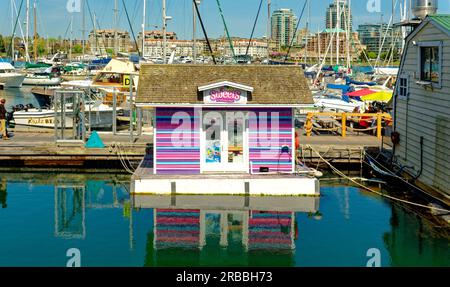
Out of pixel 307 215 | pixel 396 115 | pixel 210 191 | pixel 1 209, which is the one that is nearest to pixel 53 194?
pixel 1 209

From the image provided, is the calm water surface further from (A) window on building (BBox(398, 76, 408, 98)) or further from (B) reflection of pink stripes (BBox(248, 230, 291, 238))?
(B) reflection of pink stripes (BBox(248, 230, 291, 238))

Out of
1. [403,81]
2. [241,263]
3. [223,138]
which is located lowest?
[241,263]

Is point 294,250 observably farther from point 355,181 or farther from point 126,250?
point 355,181

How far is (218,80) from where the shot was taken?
21328 mm

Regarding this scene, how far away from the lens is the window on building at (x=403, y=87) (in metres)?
22.5

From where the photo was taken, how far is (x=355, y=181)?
2458 cm

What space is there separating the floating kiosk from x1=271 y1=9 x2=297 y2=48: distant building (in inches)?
5922

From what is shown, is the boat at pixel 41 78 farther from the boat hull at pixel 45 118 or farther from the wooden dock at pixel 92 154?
the wooden dock at pixel 92 154

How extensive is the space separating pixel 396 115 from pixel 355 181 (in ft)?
9.64

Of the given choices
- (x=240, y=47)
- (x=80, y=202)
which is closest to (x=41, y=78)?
(x=240, y=47)

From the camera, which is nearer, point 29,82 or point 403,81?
point 403,81

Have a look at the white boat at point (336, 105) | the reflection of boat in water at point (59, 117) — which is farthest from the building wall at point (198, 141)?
the white boat at point (336, 105)

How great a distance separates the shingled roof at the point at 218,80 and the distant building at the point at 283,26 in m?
150

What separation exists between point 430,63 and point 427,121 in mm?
1827
